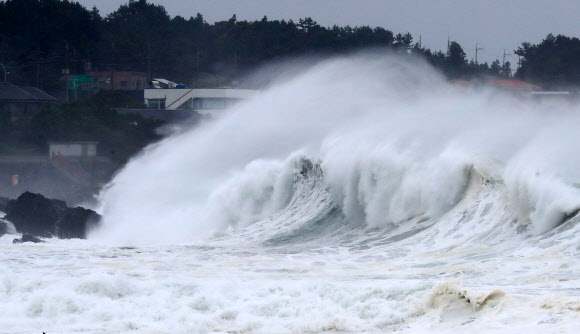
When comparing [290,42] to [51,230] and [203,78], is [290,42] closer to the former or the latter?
[203,78]

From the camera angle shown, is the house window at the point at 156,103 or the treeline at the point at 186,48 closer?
the house window at the point at 156,103

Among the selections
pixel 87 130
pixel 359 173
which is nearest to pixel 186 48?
pixel 87 130

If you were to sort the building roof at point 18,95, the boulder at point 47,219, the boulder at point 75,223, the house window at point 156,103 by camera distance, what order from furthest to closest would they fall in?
1. the house window at point 156,103
2. the building roof at point 18,95
3. the boulder at point 47,219
4. the boulder at point 75,223

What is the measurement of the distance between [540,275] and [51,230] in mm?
15497

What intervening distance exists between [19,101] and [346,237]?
133 ft

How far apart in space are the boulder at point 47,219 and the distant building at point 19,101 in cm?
2935

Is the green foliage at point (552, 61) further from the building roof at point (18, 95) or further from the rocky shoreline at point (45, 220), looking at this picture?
the rocky shoreline at point (45, 220)

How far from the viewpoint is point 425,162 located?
22.7 meters

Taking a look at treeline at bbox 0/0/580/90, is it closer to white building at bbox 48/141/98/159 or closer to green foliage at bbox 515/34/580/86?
green foliage at bbox 515/34/580/86

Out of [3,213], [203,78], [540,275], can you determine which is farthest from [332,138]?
[203,78]

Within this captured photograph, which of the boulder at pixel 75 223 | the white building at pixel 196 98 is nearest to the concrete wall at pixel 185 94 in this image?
the white building at pixel 196 98

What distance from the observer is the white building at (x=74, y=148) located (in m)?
48.5

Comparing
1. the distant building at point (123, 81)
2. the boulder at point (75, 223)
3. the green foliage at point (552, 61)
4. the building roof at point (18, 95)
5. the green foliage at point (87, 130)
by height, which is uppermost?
Result: the green foliage at point (552, 61)

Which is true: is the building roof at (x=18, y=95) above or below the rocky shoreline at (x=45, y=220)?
above
